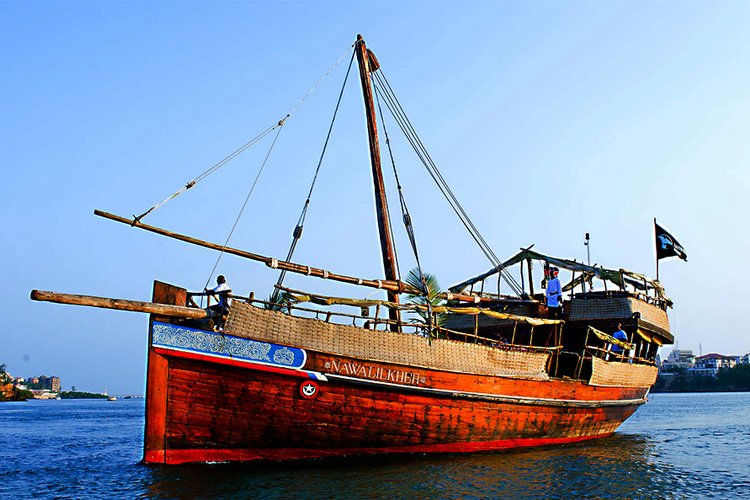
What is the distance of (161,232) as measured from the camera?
38.4ft

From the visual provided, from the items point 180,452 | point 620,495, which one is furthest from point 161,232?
point 620,495

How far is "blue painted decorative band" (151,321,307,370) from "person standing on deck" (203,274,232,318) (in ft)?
1.51

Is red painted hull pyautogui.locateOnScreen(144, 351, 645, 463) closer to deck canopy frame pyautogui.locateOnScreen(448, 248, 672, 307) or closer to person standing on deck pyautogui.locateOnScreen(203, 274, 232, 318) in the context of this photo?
person standing on deck pyautogui.locateOnScreen(203, 274, 232, 318)

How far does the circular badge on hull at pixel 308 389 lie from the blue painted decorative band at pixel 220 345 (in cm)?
40

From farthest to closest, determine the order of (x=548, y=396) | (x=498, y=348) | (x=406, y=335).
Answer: (x=548, y=396)
(x=498, y=348)
(x=406, y=335)

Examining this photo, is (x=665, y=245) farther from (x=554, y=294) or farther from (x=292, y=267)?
(x=292, y=267)

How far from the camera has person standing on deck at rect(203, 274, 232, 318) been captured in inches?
435

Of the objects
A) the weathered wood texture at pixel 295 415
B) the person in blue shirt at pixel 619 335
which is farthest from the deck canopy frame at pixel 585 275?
the weathered wood texture at pixel 295 415

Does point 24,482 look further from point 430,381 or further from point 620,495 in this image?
point 620,495

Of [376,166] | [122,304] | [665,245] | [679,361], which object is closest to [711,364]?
[679,361]

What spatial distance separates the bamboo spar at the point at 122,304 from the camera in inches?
385

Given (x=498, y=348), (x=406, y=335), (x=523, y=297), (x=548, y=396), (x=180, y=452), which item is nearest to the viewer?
(x=180, y=452)

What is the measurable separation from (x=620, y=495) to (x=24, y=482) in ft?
34.3

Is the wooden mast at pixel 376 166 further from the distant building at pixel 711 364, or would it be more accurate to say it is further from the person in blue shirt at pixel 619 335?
the distant building at pixel 711 364
